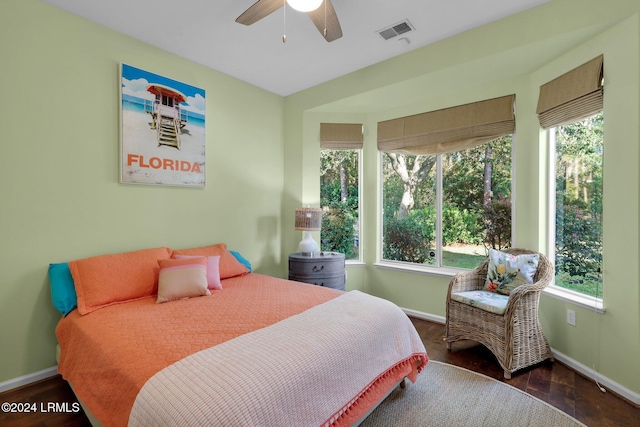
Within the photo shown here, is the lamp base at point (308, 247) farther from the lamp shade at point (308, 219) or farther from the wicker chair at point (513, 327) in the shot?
the wicker chair at point (513, 327)

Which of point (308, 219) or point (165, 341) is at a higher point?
point (308, 219)

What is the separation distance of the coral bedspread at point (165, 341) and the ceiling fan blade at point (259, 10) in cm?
193

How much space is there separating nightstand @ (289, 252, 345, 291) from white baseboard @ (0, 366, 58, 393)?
6.87 feet

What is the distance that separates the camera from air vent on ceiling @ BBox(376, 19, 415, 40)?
99.0 inches

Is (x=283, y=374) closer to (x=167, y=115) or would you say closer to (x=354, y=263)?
(x=167, y=115)

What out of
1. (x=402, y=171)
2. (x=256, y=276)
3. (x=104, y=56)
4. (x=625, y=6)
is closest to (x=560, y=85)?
(x=625, y=6)

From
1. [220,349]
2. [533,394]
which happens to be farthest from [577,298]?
[220,349]

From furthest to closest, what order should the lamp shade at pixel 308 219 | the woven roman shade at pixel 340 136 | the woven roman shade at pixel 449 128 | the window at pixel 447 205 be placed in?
the woven roman shade at pixel 340 136 < the lamp shade at pixel 308 219 < the window at pixel 447 205 < the woven roman shade at pixel 449 128

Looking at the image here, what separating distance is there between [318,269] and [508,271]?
180 cm

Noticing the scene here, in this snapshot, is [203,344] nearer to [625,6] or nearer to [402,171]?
[402,171]

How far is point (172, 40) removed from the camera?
8.99 ft

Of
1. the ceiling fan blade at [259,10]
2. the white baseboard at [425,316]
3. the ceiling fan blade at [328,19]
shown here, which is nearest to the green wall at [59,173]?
the ceiling fan blade at [259,10]

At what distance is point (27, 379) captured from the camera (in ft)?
7.25

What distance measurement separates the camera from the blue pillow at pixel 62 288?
2139 millimetres
